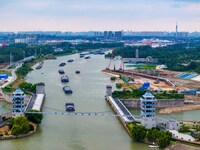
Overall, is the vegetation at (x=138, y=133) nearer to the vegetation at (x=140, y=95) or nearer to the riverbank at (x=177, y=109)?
the riverbank at (x=177, y=109)

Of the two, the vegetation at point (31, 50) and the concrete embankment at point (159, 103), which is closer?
the concrete embankment at point (159, 103)

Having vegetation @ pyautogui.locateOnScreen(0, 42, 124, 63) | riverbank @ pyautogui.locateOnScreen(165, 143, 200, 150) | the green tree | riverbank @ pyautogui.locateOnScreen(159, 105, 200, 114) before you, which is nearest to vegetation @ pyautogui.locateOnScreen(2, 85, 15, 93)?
the green tree

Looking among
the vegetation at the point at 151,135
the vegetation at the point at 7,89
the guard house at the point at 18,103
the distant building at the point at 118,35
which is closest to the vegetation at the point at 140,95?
the vegetation at the point at 7,89

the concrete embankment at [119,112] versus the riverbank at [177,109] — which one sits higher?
the concrete embankment at [119,112]

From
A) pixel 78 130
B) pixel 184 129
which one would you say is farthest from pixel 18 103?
pixel 184 129

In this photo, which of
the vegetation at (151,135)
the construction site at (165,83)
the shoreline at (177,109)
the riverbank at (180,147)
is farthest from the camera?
the construction site at (165,83)

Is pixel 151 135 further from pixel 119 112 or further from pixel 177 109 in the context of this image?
pixel 177 109

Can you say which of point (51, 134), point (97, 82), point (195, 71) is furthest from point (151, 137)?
point (195, 71)
